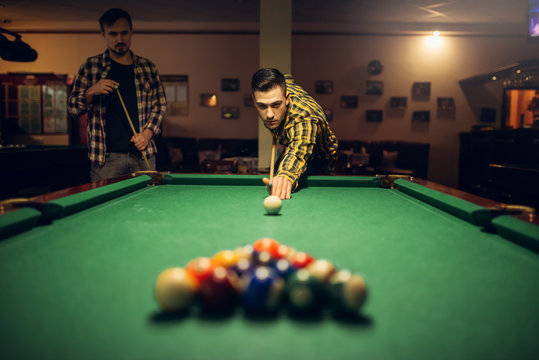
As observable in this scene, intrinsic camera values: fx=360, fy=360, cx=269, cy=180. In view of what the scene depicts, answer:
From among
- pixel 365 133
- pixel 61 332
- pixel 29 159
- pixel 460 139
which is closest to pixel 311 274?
pixel 61 332

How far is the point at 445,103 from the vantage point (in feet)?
21.8

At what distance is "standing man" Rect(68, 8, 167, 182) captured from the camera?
254 cm

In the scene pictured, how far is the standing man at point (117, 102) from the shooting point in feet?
8.32

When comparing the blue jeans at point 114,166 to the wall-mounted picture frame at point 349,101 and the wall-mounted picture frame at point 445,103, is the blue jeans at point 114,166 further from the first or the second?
the wall-mounted picture frame at point 445,103

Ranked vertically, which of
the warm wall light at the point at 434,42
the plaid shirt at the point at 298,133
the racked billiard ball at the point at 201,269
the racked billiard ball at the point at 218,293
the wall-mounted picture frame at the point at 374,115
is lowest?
the racked billiard ball at the point at 218,293

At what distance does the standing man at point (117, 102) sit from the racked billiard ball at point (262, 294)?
7.02ft

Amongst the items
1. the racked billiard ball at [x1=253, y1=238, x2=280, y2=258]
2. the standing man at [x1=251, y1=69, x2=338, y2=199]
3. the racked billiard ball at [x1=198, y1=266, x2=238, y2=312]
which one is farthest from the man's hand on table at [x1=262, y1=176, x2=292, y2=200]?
the racked billiard ball at [x1=198, y1=266, x2=238, y2=312]

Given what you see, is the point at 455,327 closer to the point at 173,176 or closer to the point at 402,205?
the point at 402,205

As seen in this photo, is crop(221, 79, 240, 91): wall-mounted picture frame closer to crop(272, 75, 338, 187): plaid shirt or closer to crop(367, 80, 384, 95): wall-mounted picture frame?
crop(367, 80, 384, 95): wall-mounted picture frame

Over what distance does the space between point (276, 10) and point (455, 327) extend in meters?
3.81

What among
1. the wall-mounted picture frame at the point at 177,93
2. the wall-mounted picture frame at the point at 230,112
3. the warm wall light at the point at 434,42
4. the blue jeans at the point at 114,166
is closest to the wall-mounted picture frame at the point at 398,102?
the warm wall light at the point at 434,42

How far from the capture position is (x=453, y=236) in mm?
1169

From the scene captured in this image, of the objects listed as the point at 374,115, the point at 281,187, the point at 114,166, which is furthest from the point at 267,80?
the point at 374,115

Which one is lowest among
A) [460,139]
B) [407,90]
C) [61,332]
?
[61,332]
